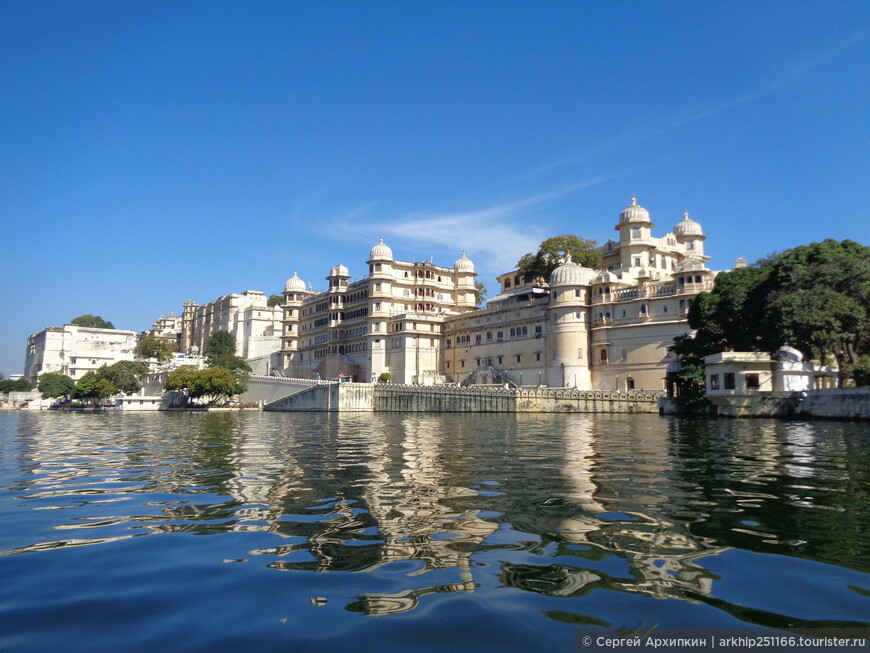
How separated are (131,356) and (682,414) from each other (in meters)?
102

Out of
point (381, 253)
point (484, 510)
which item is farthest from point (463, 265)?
point (484, 510)

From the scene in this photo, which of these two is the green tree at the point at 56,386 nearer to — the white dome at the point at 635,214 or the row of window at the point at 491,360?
the row of window at the point at 491,360

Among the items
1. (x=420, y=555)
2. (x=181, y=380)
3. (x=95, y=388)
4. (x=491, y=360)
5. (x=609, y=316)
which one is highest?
(x=609, y=316)

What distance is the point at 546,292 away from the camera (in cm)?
6831

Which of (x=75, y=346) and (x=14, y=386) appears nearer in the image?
(x=14, y=386)

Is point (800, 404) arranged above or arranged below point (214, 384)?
below

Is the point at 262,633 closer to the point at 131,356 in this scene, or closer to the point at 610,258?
the point at 610,258

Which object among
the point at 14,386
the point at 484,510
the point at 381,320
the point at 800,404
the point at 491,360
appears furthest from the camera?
the point at 14,386

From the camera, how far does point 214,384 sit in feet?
242

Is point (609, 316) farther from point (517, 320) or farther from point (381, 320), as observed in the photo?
point (381, 320)

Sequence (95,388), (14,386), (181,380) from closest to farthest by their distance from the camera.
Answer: (181,380), (95,388), (14,386)

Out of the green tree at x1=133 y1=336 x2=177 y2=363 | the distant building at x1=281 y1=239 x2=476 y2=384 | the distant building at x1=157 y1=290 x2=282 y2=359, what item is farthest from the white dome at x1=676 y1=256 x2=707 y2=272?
the green tree at x1=133 y1=336 x2=177 y2=363

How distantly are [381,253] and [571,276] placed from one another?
2686cm

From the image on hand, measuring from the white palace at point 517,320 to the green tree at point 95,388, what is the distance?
23106 mm
